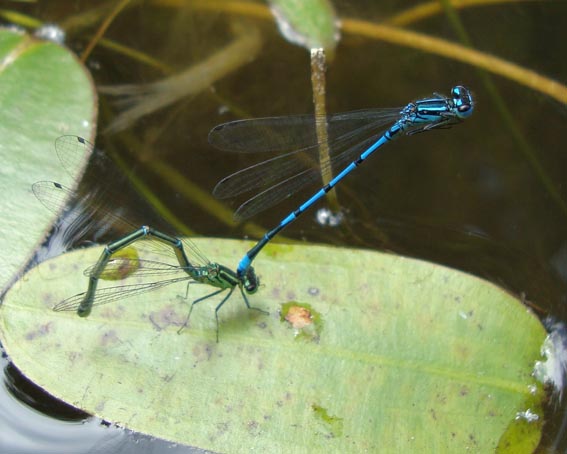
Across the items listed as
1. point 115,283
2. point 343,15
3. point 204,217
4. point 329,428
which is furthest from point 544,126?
point 115,283

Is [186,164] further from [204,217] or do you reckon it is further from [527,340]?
[527,340]

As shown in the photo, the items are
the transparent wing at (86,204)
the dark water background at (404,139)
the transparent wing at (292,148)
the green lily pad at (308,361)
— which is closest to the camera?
the green lily pad at (308,361)

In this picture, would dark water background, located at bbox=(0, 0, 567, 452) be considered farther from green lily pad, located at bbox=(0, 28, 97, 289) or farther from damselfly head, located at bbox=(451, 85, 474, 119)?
damselfly head, located at bbox=(451, 85, 474, 119)

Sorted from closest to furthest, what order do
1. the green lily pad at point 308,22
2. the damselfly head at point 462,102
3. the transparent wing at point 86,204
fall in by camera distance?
the transparent wing at point 86,204, the damselfly head at point 462,102, the green lily pad at point 308,22

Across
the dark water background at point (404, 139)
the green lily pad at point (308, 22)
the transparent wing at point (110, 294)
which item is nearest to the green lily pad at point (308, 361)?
the transparent wing at point (110, 294)

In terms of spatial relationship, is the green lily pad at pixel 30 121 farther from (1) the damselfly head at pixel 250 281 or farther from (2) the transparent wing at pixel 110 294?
(1) the damselfly head at pixel 250 281

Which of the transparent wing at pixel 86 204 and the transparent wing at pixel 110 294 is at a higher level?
the transparent wing at pixel 86 204

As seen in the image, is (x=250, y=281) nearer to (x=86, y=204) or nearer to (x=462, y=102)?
(x=86, y=204)
